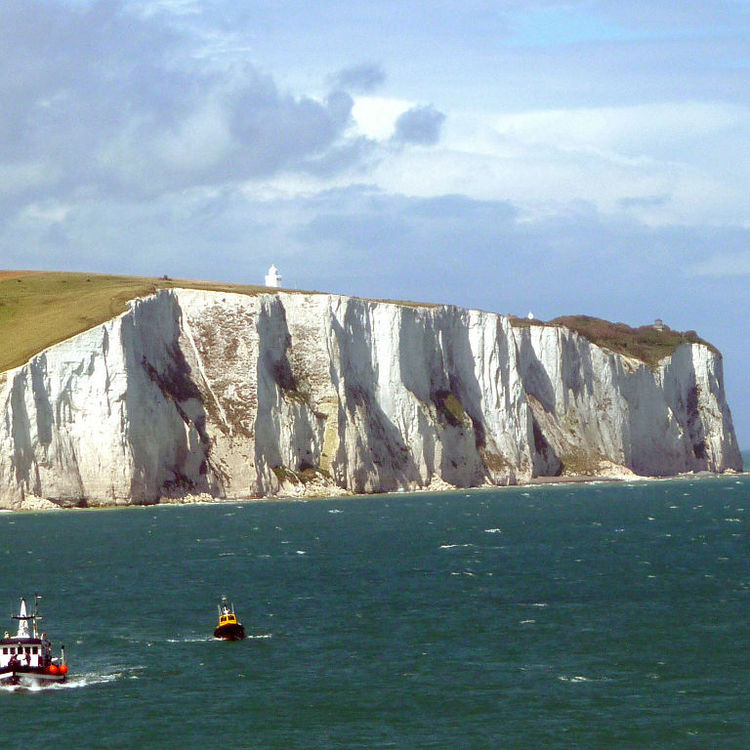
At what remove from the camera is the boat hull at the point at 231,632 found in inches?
1603

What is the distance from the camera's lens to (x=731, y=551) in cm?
6378

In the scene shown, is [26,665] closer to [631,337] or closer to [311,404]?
[311,404]

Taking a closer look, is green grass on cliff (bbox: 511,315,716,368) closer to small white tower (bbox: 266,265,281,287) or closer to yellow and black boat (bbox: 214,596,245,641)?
small white tower (bbox: 266,265,281,287)

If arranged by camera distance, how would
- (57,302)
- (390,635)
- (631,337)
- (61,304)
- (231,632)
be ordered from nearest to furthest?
(231,632) < (390,635) < (61,304) < (57,302) < (631,337)

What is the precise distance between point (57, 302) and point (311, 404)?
62.9ft

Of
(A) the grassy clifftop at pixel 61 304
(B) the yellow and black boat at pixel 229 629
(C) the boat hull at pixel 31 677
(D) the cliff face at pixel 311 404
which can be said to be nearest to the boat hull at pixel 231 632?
(B) the yellow and black boat at pixel 229 629

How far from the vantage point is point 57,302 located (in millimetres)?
104562

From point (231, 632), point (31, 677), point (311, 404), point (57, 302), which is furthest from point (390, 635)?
point (57, 302)

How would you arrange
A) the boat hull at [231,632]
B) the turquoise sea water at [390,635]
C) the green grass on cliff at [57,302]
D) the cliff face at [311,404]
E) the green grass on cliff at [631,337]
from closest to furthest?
1. the turquoise sea water at [390,635]
2. the boat hull at [231,632]
3. the cliff face at [311,404]
4. the green grass on cliff at [57,302]
5. the green grass on cliff at [631,337]

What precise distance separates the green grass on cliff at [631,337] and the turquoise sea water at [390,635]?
62720mm

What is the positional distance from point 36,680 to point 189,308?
6971 centimetres

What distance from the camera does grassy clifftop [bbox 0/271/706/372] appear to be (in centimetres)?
9269

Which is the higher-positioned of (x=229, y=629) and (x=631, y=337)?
(x=631, y=337)

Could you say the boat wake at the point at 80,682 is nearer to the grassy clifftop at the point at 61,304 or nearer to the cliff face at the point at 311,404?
the cliff face at the point at 311,404
